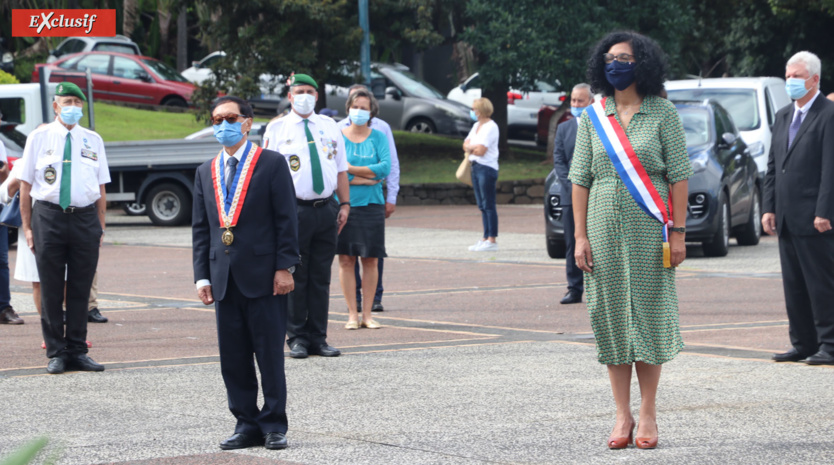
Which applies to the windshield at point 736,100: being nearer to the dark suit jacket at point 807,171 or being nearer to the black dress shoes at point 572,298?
the black dress shoes at point 572,298

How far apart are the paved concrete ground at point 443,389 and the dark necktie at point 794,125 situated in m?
1.40

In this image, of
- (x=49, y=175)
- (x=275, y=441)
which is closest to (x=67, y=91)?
(x=49, y=175)

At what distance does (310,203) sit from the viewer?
8.00 m

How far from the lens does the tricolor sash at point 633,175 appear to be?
5.26 meters

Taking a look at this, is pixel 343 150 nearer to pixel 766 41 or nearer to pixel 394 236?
pixel 394 236

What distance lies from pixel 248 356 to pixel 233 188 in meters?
0.78

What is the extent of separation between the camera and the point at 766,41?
3180 cm

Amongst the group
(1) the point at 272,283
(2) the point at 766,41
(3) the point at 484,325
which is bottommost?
(3) the point at 484,325

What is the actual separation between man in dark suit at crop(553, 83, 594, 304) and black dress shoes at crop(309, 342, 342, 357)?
3097 millimetres

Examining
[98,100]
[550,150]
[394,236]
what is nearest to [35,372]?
[394,236]

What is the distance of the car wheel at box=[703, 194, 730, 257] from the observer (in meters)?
14.0

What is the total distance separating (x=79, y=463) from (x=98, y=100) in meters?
28.2

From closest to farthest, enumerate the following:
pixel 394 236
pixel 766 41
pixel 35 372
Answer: pixel 35 372 → pixel 394 236 → pixel 766 41

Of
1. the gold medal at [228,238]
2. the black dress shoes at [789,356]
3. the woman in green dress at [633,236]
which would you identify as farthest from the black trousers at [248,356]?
the black dress shoes at [789,356]
